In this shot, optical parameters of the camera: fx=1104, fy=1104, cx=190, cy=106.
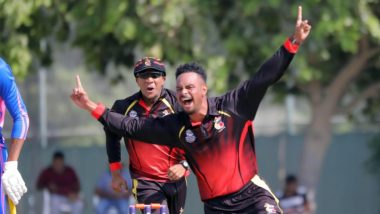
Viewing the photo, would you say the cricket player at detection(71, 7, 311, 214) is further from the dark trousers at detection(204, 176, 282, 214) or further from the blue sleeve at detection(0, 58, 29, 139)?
the blue sleeve at detection(0, 58, 29, 139)

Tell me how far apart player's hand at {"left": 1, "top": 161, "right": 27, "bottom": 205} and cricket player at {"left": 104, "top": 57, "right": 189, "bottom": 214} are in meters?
1.69

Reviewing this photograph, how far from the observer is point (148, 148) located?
9.71 m

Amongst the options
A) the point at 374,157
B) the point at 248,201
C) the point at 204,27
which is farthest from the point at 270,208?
the point at 374,157

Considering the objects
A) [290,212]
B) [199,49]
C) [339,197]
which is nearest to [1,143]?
[199,49]

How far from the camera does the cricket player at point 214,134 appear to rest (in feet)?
26.5

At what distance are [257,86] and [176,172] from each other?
1.36 m

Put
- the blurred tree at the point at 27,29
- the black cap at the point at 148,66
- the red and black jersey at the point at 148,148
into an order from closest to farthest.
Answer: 1. the black cap at the point at 148,66
2. the red and black jersey at the point at 148,148
3. the blurred tree at the point at 27,29

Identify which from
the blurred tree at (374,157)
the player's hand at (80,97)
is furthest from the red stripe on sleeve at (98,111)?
the blurred tree at (374,157)

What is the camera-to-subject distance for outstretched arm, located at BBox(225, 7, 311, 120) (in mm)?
7879

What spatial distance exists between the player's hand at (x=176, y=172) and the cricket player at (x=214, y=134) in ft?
1.93

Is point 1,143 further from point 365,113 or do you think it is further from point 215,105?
point 365,113

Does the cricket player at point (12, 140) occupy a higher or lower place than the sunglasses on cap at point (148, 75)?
lower

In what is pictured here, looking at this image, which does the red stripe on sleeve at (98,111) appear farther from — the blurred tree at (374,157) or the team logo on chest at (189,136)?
the blurred tree at (374,157)

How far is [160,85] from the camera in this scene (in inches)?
378
